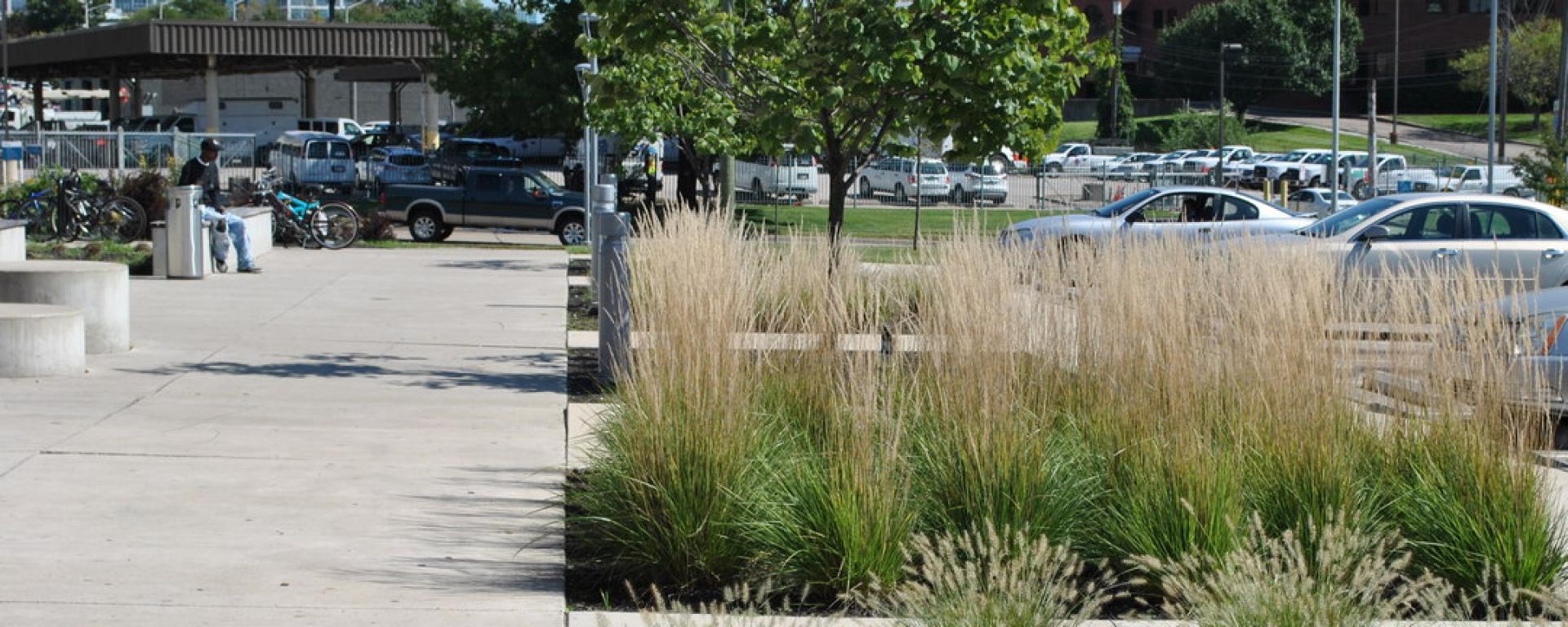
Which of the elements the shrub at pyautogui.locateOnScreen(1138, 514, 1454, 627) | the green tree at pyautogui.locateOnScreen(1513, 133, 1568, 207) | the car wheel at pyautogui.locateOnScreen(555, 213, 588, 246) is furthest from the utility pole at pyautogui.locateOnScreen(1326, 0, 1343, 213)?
the shrub at pyautogui.locateOnScreen(1138, 514, 1454, 627)

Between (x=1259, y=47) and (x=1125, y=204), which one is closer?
(x=1125, y=204)

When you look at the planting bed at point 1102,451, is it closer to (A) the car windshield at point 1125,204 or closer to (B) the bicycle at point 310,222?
(A) the car windshield at point 1125,204

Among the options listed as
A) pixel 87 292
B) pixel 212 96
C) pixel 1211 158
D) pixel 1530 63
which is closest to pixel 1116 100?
pixel 1211 158

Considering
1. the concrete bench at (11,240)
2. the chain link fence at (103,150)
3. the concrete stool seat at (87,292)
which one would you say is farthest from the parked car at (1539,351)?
the chain link fence at (103,150)

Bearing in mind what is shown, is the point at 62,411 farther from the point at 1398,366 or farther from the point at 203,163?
the point at 203,163

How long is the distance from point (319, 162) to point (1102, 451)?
3844cm

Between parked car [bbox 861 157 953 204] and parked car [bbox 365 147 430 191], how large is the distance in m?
12.1

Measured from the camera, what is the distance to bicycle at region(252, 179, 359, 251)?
2381cm

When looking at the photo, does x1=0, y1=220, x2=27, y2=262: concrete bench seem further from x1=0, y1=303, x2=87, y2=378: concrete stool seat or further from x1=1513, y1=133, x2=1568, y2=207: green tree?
x1=1513, y1=133, x2=1568, y2=207: green tree

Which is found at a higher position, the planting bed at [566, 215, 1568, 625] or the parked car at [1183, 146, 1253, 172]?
the parked car at [1183, 146, 1253, 172]

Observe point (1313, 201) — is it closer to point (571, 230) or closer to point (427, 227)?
point (571, 230)

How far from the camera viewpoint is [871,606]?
5551 mm

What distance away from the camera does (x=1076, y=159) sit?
67.9m

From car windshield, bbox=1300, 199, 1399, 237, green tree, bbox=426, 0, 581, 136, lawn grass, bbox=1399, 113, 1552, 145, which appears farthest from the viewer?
lawn grass, bbox=1399, 113, 1552, 145
